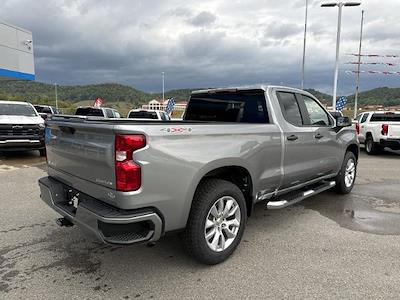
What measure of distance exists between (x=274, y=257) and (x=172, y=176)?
1609mm

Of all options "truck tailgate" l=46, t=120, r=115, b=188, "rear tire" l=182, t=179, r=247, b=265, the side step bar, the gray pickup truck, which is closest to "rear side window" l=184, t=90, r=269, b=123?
the gray pickup truck

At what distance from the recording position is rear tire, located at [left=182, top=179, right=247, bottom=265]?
3.34 m

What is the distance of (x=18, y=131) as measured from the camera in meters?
10.5

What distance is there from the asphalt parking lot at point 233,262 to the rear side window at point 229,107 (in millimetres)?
1526

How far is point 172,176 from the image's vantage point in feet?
10.0

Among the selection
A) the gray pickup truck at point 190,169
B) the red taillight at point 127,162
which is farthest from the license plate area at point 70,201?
the red taillight at point 127,162

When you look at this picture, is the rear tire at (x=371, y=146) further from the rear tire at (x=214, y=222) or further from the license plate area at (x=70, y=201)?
the license plate area at (x=70, y=201)

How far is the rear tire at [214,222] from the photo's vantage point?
11.0 ft

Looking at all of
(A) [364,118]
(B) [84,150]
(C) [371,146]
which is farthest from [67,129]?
(A) [364,118]

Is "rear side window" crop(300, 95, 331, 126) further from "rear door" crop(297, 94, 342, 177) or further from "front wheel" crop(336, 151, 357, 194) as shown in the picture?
"front wheel" crop(336, 151, 357, 194)

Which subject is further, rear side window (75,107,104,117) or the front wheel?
rear side window (75,107,104,117)

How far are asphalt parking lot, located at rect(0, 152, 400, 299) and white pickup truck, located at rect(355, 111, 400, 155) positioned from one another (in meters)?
7.42

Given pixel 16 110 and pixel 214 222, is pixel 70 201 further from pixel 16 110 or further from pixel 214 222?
pixel 16 110

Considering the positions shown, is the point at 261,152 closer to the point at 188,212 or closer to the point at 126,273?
the point at 188,212
